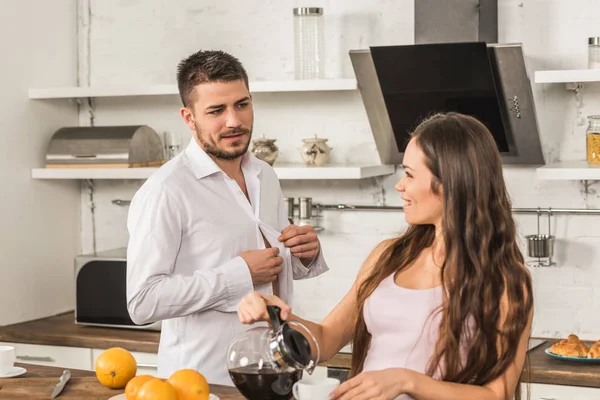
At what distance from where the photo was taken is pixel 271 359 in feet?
5.49

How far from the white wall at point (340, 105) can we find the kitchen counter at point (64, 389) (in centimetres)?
189

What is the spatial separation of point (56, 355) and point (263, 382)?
91.6 inches

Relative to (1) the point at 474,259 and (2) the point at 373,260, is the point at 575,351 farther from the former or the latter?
(1) the point at 474,259

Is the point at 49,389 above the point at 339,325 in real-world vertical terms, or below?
below

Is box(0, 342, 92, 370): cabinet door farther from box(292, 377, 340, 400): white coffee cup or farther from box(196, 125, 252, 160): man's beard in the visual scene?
box(292, 377, 340, 400): white coffee cup

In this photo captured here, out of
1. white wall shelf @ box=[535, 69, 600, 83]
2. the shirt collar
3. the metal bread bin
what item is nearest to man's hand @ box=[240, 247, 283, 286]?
the shirt collar

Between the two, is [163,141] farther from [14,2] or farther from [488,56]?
[488,56]

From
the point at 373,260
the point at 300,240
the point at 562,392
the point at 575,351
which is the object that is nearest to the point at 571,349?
the point at 575,351

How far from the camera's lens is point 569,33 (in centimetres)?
354

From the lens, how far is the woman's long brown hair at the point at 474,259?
184 centimetres

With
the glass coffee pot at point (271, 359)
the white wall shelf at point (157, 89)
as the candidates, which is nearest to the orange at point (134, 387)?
the glass coffee pot at point (271, 359)

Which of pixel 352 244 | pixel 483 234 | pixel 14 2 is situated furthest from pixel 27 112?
pixel 483 234

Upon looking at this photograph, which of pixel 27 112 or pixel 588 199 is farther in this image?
pixel 27 112

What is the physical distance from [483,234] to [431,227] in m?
0.22
